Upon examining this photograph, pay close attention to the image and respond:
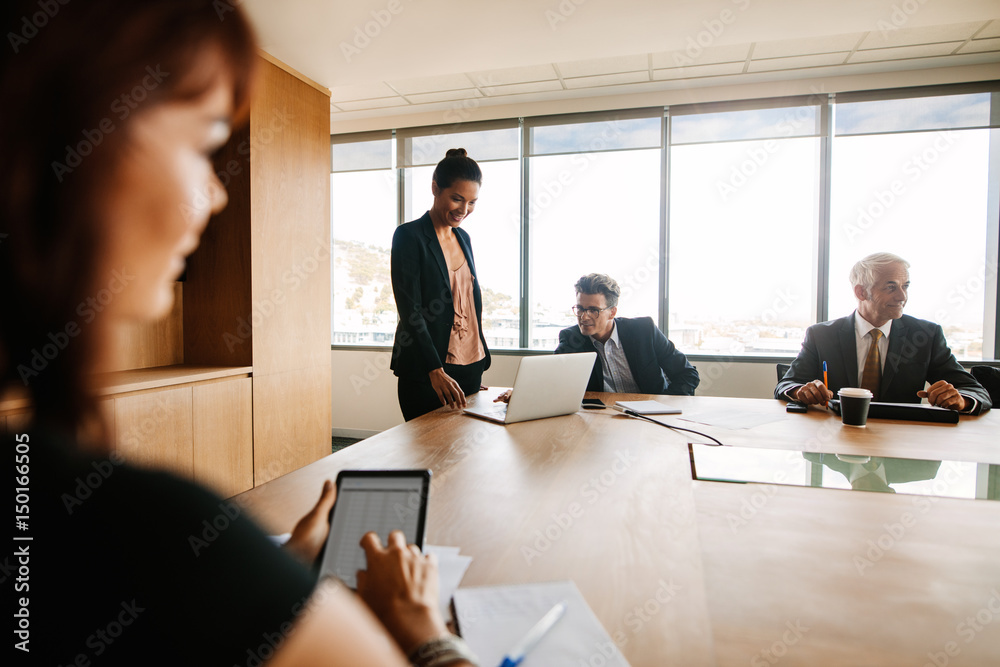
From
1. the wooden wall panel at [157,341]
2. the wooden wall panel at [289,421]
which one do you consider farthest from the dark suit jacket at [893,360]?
the wooden wall panel at [157,341]

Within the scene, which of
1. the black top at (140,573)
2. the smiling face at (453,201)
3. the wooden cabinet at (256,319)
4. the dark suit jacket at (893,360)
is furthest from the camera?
the wooden cabinet at (256,319)

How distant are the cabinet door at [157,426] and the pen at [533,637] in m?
2.11

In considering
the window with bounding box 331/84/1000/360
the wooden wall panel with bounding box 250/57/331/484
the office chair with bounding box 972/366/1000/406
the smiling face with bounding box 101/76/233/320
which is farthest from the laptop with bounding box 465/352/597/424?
the window with bounding box 331/84/1000/360

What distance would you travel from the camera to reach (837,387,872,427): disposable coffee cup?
1.83 meters

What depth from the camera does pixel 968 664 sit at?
598 mm

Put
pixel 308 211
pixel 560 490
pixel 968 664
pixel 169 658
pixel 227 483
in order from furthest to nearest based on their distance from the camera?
pixel 308 211 < pixel 227 483 < pixel 560 490 < pixel 968 664 < pixel 169 658

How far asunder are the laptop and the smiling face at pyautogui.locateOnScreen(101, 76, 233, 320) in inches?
52.1

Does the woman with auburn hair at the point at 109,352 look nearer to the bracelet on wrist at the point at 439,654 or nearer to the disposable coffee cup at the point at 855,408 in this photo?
the bracelet on wrist at the point at 439,654

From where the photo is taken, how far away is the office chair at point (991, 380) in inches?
117

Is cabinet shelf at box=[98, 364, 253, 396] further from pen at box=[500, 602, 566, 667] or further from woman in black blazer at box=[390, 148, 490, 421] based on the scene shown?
pen at box=[500, 602, 566, 667]

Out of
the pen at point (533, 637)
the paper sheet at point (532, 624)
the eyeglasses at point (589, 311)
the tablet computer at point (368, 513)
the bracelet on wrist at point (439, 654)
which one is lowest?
the paper sheet at point (532, 624)

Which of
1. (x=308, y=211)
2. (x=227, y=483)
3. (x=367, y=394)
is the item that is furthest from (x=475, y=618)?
(x=367, y=394)

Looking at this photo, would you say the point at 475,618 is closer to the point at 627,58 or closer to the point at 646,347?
the point at 646,347

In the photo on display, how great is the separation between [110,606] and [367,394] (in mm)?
4902
